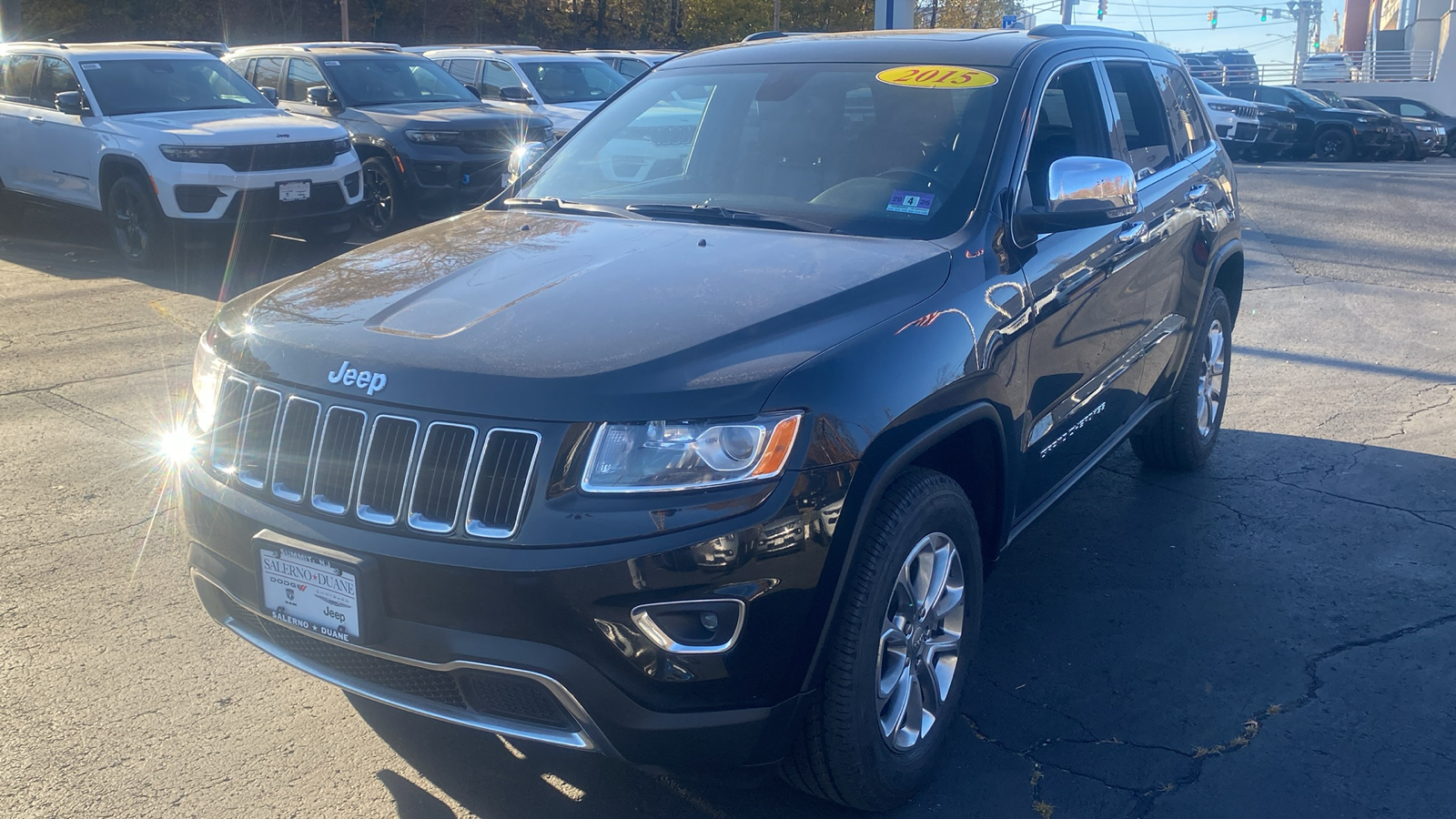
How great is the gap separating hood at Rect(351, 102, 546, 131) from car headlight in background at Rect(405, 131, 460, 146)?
0.08 m

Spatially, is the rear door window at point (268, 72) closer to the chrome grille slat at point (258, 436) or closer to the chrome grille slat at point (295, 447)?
the chrome grille slat at point (258, 436)

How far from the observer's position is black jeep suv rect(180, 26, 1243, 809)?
2.44m

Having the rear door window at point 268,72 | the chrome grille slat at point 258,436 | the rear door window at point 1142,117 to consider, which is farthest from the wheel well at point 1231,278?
the rear door window at point 268,72

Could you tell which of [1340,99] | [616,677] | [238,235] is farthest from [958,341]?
[1340,99]

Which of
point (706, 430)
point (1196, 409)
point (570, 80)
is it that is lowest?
point (1196, 409)

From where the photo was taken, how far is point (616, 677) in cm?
243

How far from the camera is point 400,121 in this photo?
11.3 metres

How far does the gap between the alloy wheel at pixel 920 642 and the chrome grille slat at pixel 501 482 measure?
0.90 m

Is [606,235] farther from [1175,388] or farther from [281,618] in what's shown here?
[1175,388]

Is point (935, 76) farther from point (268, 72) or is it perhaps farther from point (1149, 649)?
point (268, 72)

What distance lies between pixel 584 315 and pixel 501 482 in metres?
0.52

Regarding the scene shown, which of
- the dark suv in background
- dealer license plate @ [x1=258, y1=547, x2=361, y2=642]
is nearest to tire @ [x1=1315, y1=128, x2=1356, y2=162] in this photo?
the dark suv in background

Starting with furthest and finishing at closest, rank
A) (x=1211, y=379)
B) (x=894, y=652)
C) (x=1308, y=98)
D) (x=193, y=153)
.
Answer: (x=1308, y=98) < (x=193, y=153) < (x=1211, y=379) < (x=894, y=652)

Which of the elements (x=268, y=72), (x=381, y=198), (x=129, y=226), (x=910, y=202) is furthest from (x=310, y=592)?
(x=268, y=72)
